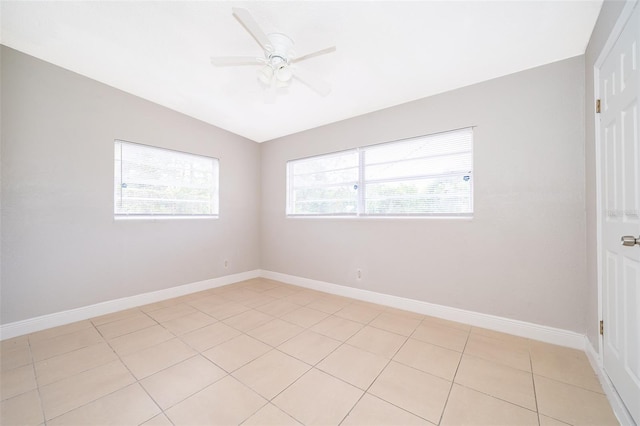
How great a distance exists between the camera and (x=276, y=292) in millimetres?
3725

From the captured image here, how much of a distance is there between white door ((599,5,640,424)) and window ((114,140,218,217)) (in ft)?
14.5

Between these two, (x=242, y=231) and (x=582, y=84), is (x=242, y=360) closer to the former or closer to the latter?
(x=242, y=231)

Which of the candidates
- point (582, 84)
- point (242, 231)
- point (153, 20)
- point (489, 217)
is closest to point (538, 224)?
point (489, 217)

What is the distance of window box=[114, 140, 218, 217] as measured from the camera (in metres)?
3.05

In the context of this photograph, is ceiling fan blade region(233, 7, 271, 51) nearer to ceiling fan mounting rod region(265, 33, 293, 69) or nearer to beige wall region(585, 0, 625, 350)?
ceiling fan mounting rod region(265, 33, 293, 69)

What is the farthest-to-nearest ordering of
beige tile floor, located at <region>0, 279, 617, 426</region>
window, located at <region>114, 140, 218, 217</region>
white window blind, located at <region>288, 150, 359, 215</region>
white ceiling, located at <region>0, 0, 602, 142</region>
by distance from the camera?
1. white window blind, located at <region>288, 150, 359, 215</region>
2. window, located at <region>114, 140, 218, 217</region>
3. white ceiling, located at <region>0, 0, 602, 142</region>
4. beige tile floor, located at <region>0, 279, 617, 426</region>

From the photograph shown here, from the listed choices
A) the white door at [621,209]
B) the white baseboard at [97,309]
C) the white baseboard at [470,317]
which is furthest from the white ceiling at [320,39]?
the white baseboard at [97,309]

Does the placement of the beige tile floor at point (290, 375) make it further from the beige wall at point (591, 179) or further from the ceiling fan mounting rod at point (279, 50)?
the ceiling fan mounting rod at point (279, 50)

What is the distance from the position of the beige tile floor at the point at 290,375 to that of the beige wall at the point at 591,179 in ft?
1.24

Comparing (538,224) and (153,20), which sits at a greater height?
(153,20)

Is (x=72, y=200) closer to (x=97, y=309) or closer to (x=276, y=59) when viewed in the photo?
(x=97, y=309)

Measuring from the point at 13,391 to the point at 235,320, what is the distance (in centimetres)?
156

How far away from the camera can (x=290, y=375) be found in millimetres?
1769

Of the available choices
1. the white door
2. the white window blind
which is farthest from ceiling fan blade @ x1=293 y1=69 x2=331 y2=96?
the white door
